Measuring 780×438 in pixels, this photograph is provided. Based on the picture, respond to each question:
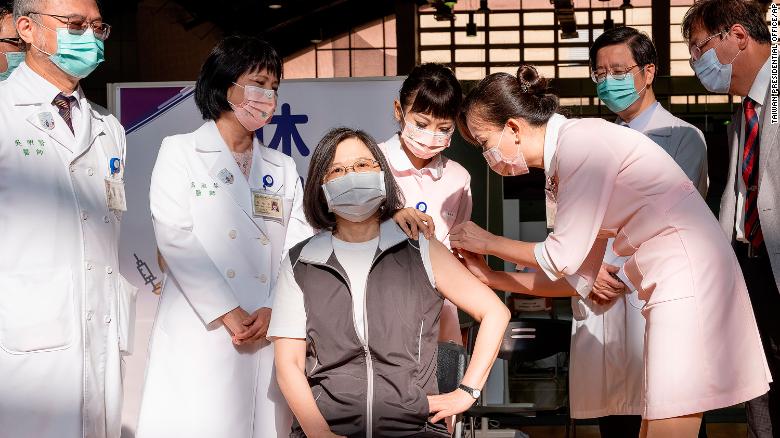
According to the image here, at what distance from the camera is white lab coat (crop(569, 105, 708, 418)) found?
3.74 metres

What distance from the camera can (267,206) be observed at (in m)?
3.37

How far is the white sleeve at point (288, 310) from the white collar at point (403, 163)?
0.88 meters

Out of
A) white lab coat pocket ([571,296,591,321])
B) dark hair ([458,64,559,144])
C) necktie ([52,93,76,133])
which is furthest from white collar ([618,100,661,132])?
necktie ([52,93,76,133])

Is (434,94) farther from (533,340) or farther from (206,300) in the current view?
(533,340)

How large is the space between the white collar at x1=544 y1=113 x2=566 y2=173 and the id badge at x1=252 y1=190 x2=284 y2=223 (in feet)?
3.07

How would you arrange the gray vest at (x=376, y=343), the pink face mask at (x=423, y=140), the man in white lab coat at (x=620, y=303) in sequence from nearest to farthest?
the gray vest at (x=376, y=343) → the pink face mask at (x=423, y=140) → the man in white lab coat at (x=620, y=303)

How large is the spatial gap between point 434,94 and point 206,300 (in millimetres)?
1073

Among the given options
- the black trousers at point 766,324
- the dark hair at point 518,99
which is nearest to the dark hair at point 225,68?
the dark hair at point 518,99

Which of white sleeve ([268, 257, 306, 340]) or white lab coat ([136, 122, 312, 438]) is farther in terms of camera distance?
white lab coat ([136, 122, 312, 438])

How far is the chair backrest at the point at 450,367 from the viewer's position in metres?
2.86

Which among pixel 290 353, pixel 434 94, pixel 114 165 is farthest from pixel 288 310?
pixel 434 94

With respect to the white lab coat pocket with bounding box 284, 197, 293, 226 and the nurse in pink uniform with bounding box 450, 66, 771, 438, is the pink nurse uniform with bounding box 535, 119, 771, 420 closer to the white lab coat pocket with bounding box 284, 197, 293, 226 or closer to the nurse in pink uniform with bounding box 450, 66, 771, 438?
the nurse in pink uniform with bounding box 450, 66, 771, 438

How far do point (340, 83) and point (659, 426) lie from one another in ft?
9.16

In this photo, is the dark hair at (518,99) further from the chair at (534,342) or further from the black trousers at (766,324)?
the chair at (534,342)
